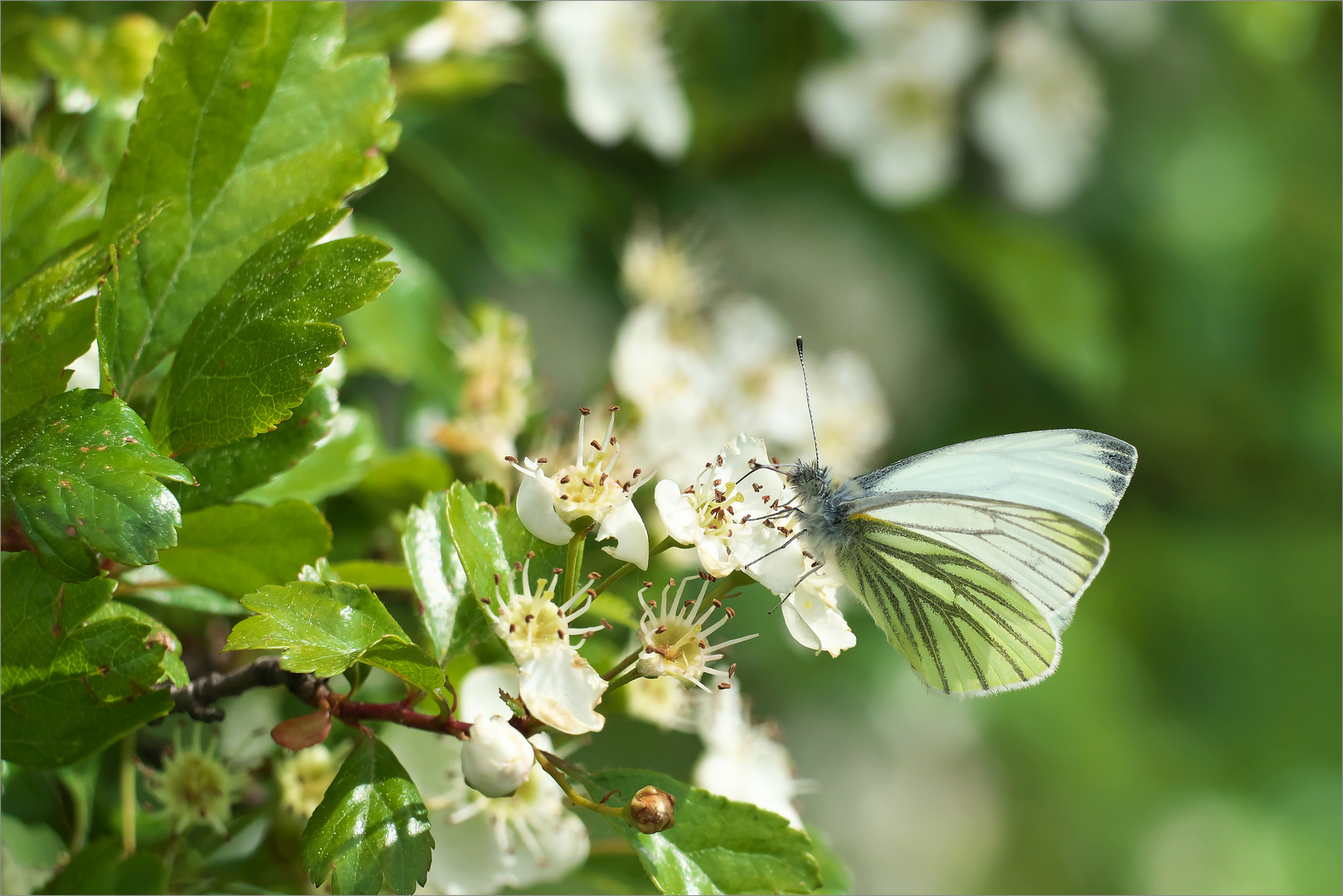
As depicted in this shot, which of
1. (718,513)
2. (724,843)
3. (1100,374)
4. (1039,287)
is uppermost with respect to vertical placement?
(718,513)

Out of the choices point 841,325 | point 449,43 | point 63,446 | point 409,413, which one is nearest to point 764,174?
point 841,325

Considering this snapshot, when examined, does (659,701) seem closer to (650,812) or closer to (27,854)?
(650,812)

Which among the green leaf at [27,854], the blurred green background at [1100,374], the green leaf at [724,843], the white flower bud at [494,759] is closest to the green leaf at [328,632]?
the white flower bud at [494,759]

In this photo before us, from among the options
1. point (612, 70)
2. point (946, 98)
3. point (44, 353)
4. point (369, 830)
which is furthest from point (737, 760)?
point (946, 98)

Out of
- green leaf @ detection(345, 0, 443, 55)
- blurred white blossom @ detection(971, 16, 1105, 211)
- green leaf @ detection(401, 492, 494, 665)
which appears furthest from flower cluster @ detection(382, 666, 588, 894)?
blurred white blossom @ detection(971, 16, 1105, 211)

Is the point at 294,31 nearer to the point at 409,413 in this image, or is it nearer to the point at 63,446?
the point at 63,446
